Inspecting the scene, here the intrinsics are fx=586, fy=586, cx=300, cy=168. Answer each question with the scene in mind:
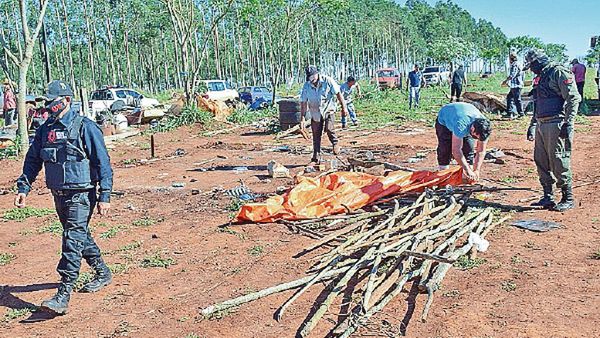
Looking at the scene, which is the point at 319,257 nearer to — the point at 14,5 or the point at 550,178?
the point at 550,178

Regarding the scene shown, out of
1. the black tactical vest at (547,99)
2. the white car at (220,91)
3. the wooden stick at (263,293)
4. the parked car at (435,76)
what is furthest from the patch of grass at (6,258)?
the parked car at (435,76)

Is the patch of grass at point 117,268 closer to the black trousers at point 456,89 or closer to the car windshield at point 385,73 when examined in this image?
the black trousers at point 456,89

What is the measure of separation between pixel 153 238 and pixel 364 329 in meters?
3.49

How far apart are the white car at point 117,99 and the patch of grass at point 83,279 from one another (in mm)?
19688

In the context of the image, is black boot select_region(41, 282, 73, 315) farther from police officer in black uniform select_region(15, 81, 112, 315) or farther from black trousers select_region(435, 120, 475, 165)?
black trousers select_region(435, 120, 475, 165)

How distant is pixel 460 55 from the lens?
50.5 m

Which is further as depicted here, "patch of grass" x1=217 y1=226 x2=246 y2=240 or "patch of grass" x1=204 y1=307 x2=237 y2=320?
Answer: "patch of grass" x1=217 y1=226 x2=246 y2=240

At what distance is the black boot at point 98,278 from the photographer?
5.10m

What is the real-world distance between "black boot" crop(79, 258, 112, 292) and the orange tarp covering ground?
1.95 meters

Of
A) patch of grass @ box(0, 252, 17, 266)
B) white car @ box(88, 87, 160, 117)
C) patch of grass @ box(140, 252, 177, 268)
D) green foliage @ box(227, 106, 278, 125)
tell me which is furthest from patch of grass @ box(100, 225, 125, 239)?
white car @ box(88, 87, 160, 117)

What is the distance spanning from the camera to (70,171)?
4.73 m

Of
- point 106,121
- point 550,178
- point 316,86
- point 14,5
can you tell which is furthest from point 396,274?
point 14,5

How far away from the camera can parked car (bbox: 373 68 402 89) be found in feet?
127

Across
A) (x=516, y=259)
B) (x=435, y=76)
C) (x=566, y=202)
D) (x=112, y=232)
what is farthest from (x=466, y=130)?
(x=435, y=76)
